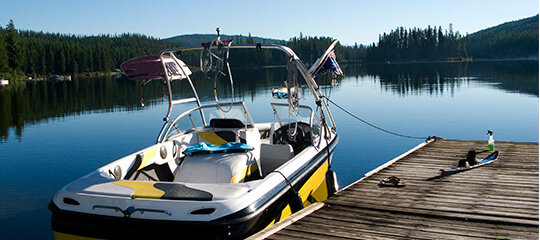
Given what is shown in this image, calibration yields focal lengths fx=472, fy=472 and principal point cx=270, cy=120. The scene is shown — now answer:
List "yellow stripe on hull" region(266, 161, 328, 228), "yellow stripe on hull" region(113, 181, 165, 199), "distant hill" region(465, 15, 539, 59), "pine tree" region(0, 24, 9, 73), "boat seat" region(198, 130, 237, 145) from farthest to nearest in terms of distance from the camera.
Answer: "distant hill" region(465, 15, 539, 59) → "pine tree" region(0, 24, 9, 73) → "boat seat" region(198, 130, 237, 145) → "yellow stripe on hull" region(266, 161, 328, 228) → "yellow stripe on hull" region(113, 181, 165, 199)

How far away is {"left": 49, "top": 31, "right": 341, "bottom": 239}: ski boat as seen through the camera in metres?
5.03

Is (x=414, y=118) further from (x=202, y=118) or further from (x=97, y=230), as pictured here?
(x=97, y=230)

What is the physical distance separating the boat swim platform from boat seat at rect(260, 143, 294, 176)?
3.59 feet

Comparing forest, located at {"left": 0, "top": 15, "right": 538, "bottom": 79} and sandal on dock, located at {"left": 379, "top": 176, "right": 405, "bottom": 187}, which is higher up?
forest, located at {"left": 0, "top": 15, "right": 538, "bottom": 79}

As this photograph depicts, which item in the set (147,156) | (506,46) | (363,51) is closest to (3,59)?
(147,156)

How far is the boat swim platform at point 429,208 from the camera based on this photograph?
5.59 metres

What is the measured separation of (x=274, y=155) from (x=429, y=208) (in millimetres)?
2620

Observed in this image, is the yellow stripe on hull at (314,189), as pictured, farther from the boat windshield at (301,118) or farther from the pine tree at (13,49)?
the pine tree at (13,49)

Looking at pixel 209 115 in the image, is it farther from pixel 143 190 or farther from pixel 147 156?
pixel 143 190

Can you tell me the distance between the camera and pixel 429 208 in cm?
643

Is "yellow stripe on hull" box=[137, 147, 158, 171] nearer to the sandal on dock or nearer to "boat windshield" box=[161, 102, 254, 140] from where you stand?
"boat windshield" box=[161, 102, 254, 140]

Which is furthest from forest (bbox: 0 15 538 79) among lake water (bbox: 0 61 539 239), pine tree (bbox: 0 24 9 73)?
lake water (bbox: 0 61 539 239)

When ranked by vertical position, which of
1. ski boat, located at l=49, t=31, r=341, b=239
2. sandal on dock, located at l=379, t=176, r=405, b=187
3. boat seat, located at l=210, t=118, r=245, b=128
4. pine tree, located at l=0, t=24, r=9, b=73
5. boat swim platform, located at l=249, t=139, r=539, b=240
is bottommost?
boat swim platform, located at l=249, t=139, r=539, b=240

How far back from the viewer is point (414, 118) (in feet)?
65.9
